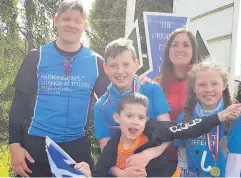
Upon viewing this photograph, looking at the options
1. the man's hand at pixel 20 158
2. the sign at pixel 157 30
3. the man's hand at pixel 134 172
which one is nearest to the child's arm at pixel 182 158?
the man's hand at pixel 134 172

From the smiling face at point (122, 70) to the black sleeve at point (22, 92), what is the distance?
0.52 meters

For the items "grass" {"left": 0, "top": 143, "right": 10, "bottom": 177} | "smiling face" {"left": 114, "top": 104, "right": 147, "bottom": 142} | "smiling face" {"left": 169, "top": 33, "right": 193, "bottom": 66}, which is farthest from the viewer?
"grass" {"left": 0, "top": 143, "right": 10, "bottom": 177}

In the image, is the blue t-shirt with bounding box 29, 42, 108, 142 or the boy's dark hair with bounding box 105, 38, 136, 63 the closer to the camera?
the boy's dark hair with bounding box 105, 38, 136, 63

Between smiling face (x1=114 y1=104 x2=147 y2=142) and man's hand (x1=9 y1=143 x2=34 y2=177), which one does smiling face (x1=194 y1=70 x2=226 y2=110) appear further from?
man's hand (x1=9 y1=143 x2=34 y2=177)

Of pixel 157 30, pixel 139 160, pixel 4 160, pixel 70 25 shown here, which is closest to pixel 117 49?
pixel 70 25

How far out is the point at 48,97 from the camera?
286cm

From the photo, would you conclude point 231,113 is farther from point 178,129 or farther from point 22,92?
point 22,92

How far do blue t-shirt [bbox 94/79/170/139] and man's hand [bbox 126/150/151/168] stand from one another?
0.31m

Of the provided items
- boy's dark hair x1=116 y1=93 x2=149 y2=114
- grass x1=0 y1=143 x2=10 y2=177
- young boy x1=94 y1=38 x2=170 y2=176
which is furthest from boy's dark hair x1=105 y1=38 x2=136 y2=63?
grass x1=0 y1=143 x2=10 y2=177

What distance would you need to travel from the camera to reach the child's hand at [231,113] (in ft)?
8.20

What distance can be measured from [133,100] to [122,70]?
0.22 meters

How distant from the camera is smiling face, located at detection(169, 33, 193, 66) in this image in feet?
10.1

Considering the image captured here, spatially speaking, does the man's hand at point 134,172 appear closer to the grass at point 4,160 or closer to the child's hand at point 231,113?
the child's hand at point 231,113

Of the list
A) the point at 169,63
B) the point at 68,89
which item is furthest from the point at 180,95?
the point at 68,89
